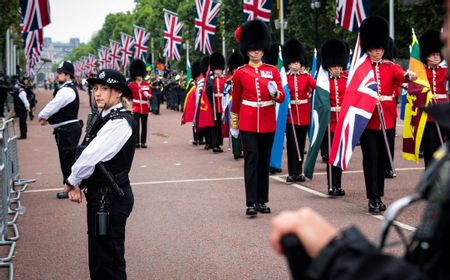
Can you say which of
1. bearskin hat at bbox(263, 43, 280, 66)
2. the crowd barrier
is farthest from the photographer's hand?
bearskin hat at bbox(263, 43, 280, 66)

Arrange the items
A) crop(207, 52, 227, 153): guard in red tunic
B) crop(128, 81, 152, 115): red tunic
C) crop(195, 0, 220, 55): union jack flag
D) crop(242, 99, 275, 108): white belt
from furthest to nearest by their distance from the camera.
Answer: crop(195, 0, 220, 55): union jack flag < crop(128, 81, 152, 115): red tunic < crop(207, 52, 227, 153): guard in red tunic < crop(242, 99, 275, 108): white belt

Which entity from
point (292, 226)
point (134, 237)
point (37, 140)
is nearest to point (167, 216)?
point (134, 237)

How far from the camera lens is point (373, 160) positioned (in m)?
8.95

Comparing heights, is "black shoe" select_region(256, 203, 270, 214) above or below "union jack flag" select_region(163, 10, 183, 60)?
below

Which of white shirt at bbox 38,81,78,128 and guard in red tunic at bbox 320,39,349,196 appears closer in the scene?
white shirt at bbox 38,81,78,128

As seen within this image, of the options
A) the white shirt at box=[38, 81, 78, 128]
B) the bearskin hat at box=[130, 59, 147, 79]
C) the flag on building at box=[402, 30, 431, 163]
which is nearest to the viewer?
the white shirt at box=[38, 81, 78, 128]

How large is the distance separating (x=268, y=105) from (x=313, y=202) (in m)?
1.39

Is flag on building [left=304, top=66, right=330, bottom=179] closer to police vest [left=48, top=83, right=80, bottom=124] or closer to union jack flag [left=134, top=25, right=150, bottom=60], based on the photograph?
police vest [left=48, top=83, right=80, bottom=124]

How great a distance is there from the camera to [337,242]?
1.86 metres

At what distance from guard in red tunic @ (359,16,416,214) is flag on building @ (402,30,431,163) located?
4.39ft

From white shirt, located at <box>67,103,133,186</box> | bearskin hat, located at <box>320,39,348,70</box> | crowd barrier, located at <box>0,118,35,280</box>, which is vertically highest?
bearskin hat, located at <box>320,39,348,70</box>

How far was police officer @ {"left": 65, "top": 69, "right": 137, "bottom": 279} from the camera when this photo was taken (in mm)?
5180

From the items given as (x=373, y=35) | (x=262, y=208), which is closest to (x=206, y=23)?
(x=373, y=35)

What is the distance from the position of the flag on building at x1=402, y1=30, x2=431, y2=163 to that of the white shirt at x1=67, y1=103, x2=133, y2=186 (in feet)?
19.8
